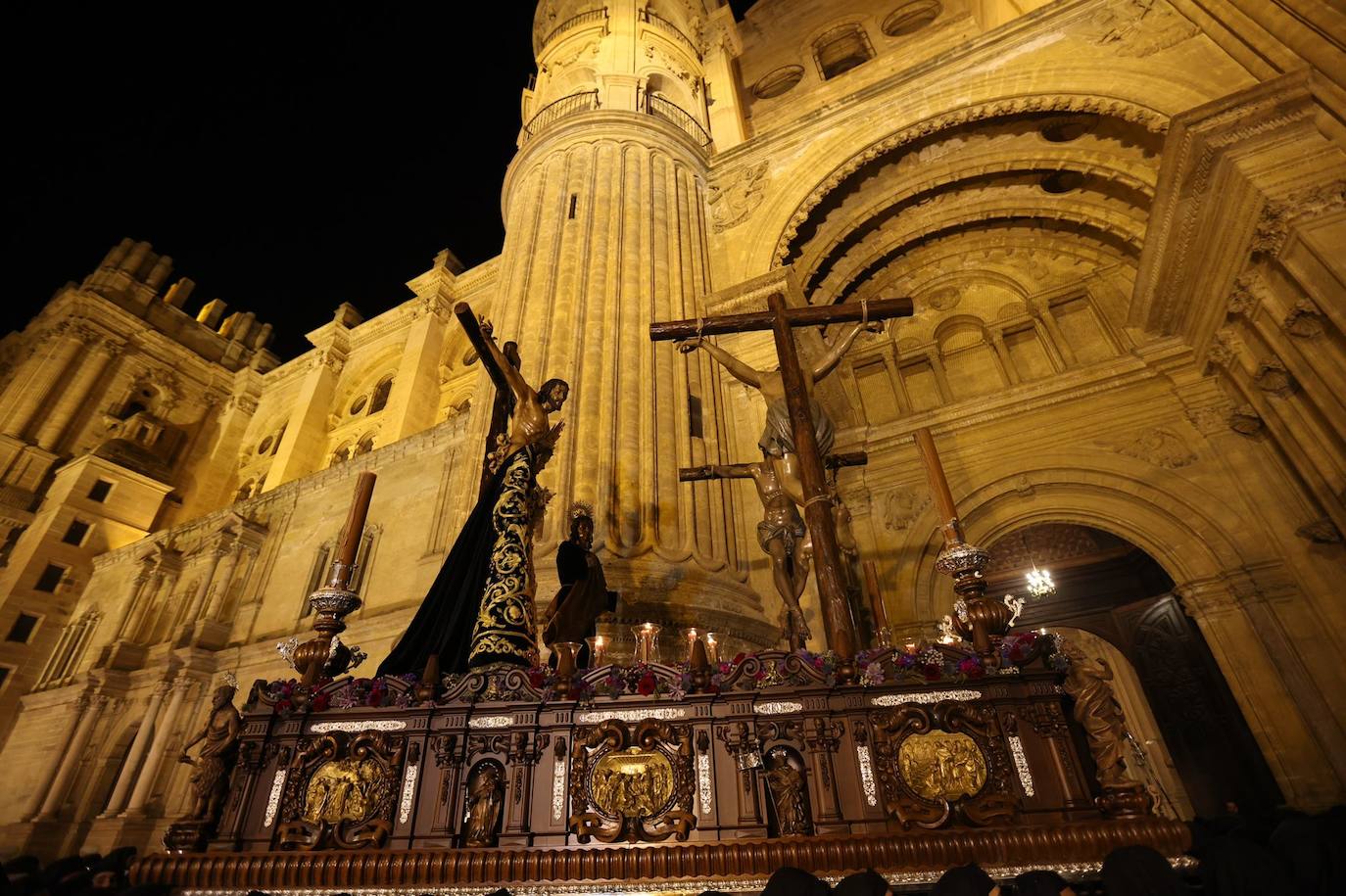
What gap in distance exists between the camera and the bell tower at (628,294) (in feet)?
27.1

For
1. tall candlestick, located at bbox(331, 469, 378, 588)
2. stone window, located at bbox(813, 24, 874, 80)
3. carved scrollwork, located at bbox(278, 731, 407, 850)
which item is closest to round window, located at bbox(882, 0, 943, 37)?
stone window, located at bbox(813, 24, 874, 80)

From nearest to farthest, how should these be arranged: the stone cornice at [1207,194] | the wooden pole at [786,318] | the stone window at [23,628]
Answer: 1. the wooden pole at [786,318]
2. the stone cornice at [1207,194]
3. the stone window at [23,628]

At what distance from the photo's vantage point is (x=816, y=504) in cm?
435

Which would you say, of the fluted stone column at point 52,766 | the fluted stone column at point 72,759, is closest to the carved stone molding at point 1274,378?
the fluted stone column at point 72,759

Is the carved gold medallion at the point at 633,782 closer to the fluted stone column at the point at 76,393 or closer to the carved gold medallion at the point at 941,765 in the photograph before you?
the carved gold medallion at the point at 941,765

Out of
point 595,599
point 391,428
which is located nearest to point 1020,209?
point 595,599

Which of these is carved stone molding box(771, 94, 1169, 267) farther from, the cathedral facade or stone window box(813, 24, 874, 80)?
stone window box(813, 24, 874, 80)

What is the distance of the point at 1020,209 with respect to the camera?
43.0 feet

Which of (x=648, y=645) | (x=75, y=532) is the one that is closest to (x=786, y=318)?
(x=648, y=645)

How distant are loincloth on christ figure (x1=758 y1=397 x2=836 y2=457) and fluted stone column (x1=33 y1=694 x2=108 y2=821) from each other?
67.7ft

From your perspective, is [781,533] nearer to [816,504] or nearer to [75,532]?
[816,504]

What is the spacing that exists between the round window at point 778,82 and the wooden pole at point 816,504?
15.5 meters

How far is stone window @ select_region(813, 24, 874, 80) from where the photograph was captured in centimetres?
1759

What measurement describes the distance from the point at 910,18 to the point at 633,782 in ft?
A: 65.8
